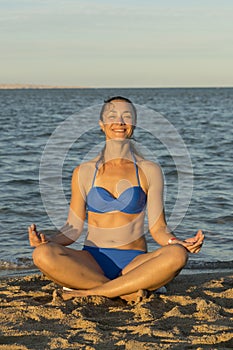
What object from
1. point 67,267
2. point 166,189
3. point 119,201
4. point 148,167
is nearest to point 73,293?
point 67,267

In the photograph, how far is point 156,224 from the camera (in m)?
5.44

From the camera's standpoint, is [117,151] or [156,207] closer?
[156,207]

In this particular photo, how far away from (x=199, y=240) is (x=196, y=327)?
817mm

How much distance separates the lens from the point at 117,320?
4.68 metres

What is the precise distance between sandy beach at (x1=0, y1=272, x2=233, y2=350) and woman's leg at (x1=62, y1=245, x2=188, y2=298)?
97mm

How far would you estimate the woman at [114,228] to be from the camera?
5.15 meters

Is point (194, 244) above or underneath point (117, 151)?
underneath

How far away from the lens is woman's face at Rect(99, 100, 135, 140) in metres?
5.47

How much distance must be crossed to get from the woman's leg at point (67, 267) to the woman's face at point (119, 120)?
1061mm

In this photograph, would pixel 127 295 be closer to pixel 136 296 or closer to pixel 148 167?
pixel 136 296

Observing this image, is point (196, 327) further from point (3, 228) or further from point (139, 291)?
point (3, 228)

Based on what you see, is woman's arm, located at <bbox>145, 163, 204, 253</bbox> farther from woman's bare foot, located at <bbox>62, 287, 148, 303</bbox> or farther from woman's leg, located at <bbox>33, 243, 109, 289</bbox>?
woman's leg, located at <bbox>33, 243, 109, 289</bbox>

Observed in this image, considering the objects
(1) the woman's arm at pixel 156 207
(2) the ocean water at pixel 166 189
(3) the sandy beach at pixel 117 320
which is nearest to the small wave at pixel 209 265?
(2) the ocean water at pixel 166 189

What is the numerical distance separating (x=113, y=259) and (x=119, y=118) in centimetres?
120
